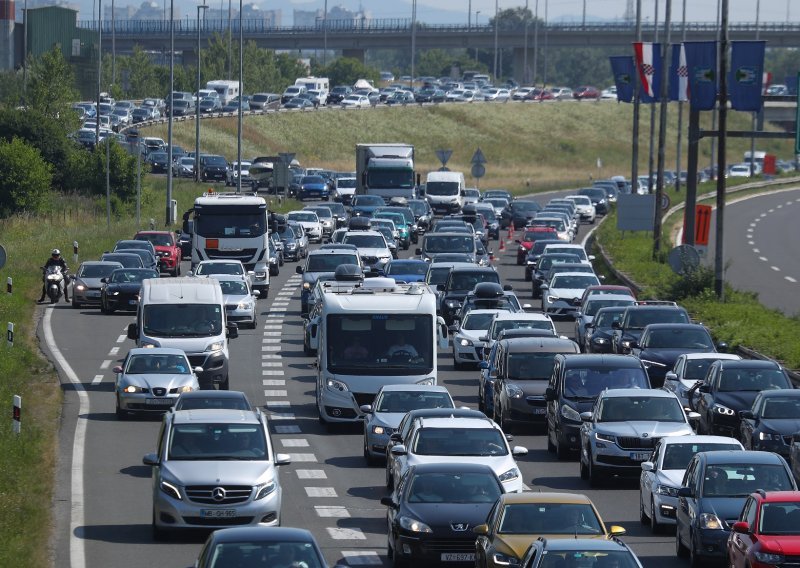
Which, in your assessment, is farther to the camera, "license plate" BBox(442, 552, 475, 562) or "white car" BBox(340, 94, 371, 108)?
"white car" BBox(340, 94, 371, 108)

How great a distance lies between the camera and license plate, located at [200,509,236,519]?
20922 millimetres

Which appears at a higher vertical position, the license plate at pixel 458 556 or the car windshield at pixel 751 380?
the car windshield at pixel 751 380

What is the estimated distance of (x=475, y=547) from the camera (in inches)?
757

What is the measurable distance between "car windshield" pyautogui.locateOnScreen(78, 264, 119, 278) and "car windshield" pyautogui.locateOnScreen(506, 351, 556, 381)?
2168 centimetres

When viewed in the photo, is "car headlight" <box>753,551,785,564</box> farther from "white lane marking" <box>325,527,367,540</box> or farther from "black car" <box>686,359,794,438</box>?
"black car" <box>686,359,794,438</box>

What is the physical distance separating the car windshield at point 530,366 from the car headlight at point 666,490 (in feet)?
34.0

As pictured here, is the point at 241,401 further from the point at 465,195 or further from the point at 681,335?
the point at 465,195

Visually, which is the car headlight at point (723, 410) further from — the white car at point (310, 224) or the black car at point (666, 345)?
the white car at point (310, 224)

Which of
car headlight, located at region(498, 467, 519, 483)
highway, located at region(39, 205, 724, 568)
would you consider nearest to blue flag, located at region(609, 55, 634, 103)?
highway, located at region(39, 205, 724, 568)

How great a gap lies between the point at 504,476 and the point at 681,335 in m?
15.3

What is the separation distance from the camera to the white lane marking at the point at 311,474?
1076 inches

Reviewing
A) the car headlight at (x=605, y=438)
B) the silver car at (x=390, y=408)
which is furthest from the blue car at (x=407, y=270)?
the car headlight at (x=605, y=438)

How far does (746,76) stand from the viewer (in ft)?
163

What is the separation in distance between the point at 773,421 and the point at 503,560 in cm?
1060
